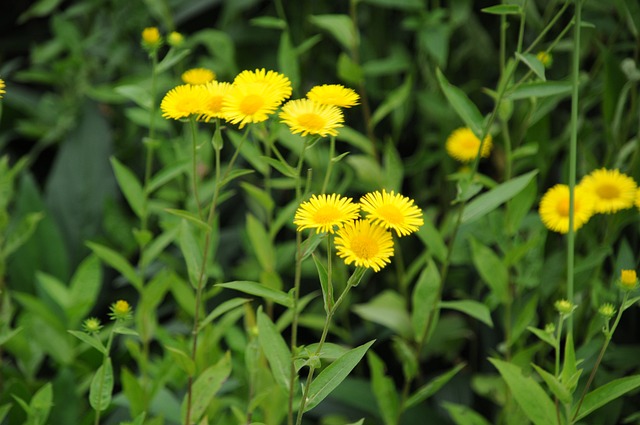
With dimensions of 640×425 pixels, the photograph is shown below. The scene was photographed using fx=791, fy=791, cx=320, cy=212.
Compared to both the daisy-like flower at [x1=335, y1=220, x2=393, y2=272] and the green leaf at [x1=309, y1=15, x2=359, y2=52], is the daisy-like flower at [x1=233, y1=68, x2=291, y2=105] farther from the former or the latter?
the green leaf at [x1=309, y1=15, x2=359, y2=52]

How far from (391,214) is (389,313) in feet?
1.80

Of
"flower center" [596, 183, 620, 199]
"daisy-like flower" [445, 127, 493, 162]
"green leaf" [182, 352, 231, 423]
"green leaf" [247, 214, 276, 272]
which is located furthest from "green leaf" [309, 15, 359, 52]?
"green leaf" [182, 352, 231, 423]

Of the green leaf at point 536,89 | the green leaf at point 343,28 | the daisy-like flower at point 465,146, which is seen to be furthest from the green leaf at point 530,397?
the green leaf at point 343,28

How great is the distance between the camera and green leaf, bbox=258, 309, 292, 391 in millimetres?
688

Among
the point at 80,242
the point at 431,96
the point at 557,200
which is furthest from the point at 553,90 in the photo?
the point at 80,242

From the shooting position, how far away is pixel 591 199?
2.74 feet

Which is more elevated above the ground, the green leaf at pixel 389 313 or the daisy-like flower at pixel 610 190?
the daisy-like flower at pixel 610 190

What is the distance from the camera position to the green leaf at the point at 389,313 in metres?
1.07

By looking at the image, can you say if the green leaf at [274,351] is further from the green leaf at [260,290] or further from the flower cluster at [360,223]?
the flower cluster at [360,223]

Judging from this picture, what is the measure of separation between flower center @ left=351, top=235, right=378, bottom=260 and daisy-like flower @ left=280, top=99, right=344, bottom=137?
0.08 metres

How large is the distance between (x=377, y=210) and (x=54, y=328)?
645 mm

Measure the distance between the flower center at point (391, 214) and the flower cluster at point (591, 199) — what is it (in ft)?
1.05

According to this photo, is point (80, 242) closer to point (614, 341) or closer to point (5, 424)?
point (5, 424)

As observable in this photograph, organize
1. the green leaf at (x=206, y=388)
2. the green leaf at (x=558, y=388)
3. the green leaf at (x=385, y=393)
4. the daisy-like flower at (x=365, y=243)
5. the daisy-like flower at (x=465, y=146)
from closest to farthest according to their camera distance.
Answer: the daisy-like flower at (x=365, y=243) < the green leaf at (x=558, y=388) < the green leaf at (x=206, y=388) < the green leaf at (x=385, y=393) < the daisy-like flower at (x=465, y=146)
